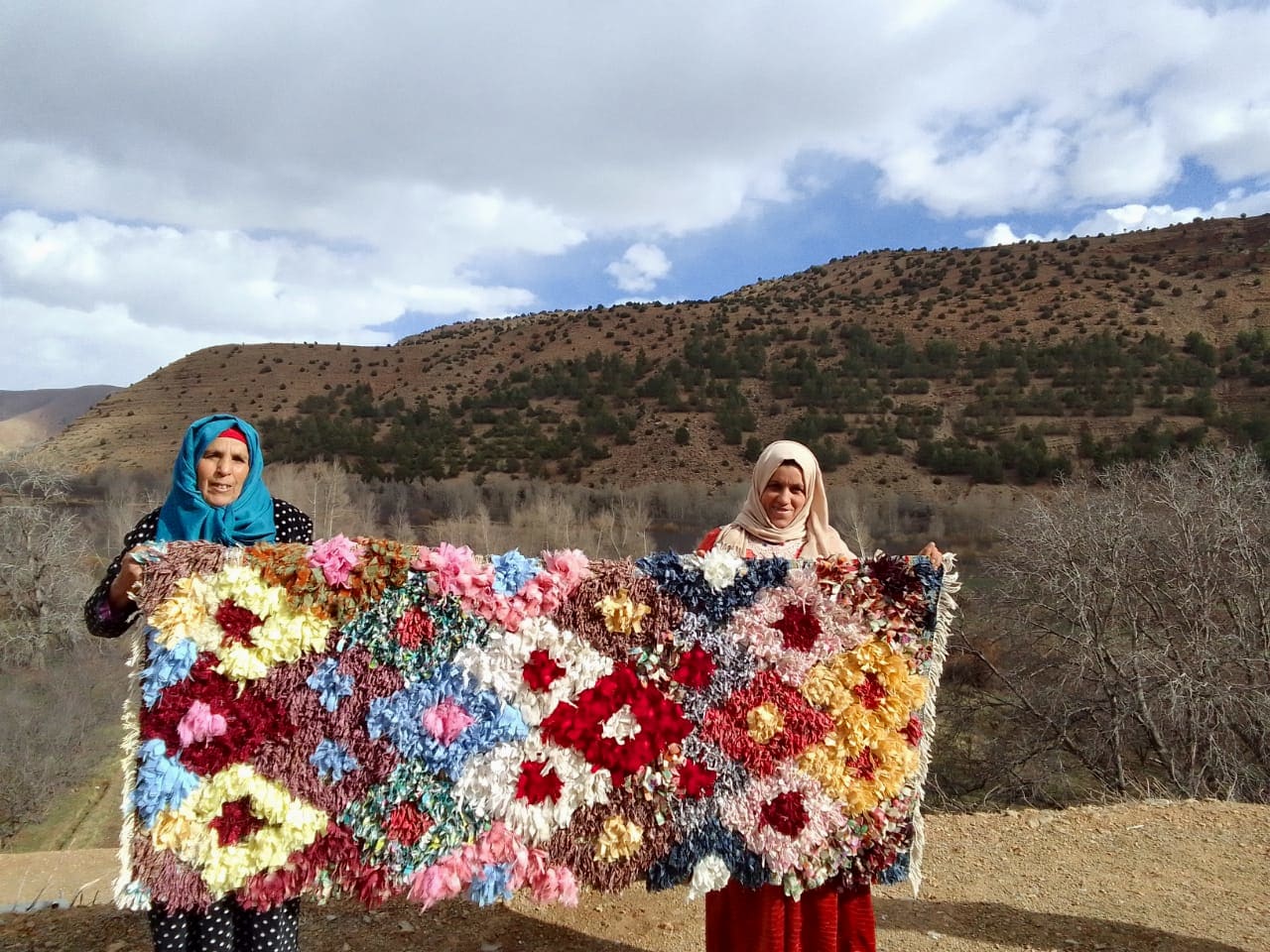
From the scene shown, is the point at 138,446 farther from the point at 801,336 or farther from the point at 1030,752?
the point at 1030,752

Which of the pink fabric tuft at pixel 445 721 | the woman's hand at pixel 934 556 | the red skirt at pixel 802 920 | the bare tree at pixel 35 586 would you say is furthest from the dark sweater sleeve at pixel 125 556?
the bare tree at pixel 35 586

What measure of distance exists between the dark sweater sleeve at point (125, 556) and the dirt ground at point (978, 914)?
2.19m

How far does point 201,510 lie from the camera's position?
8.31 feet

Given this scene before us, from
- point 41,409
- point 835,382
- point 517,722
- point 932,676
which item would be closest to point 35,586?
point 517,722

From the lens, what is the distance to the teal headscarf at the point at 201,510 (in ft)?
8.26

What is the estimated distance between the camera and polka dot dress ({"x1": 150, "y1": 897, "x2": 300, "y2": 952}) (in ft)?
7.54

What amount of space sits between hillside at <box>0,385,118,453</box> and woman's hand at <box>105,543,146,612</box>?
125m

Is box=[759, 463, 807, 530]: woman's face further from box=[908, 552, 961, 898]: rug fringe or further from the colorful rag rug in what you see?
box=[908, 552, 961, 898]: rug fringe

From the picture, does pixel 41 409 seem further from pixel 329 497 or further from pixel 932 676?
pixel 932 676

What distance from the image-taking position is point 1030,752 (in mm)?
11914

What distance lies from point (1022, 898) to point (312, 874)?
3.90 m

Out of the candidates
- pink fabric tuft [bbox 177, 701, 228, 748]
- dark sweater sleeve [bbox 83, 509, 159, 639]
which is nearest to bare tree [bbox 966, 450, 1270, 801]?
pink fabric tuft [bbox 177, 701, 228, 748]

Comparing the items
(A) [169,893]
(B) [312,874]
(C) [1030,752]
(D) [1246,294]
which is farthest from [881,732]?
(D) [1246,294]

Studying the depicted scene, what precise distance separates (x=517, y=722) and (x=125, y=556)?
1.32 meters
